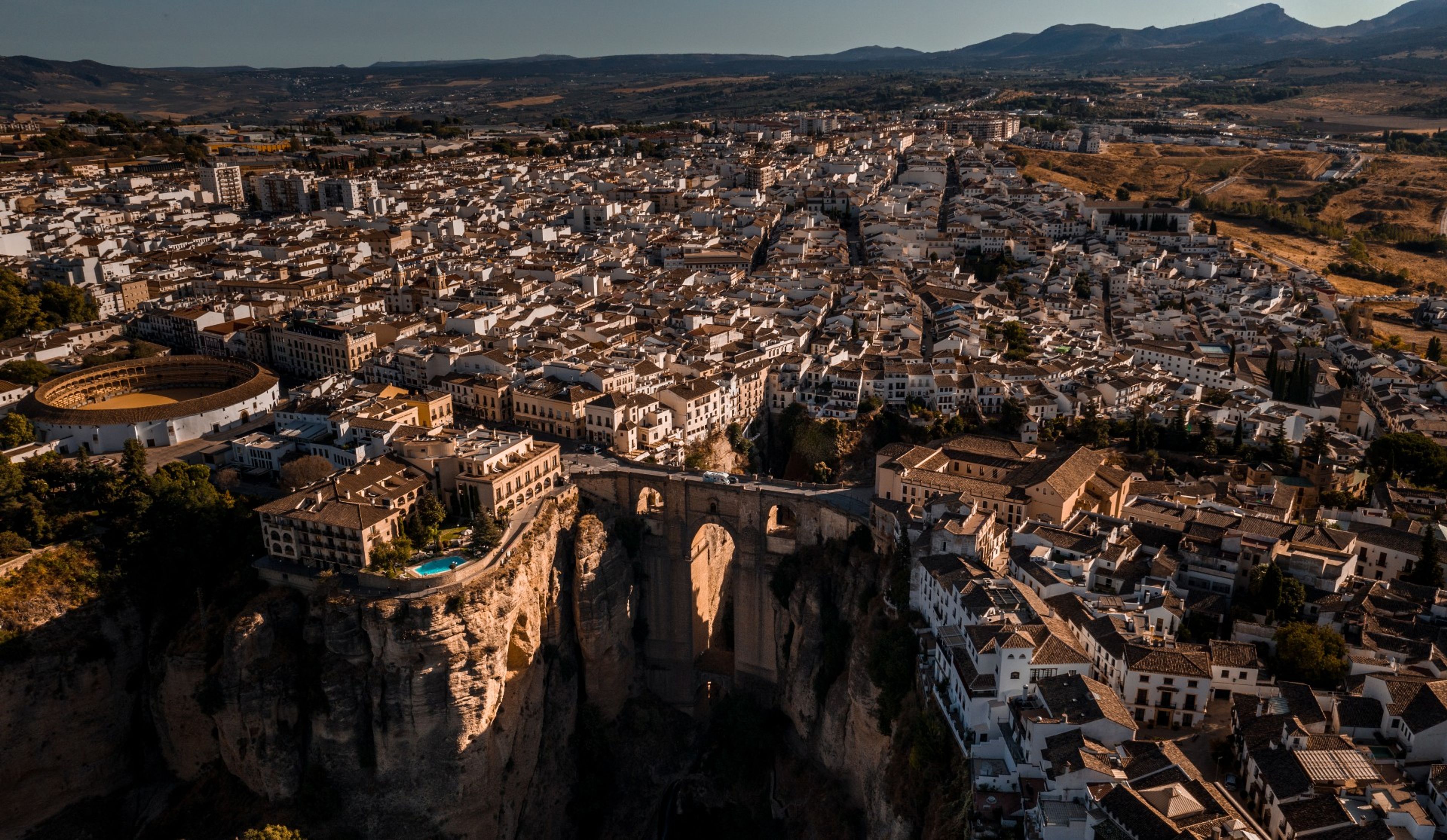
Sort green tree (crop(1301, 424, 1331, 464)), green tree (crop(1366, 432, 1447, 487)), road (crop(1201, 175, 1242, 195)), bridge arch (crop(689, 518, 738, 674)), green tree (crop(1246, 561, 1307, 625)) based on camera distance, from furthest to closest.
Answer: road (crop(1201, 175, 1242, 195))
green tree (crop(1301, 424, 1331, 464))
green tree (crop(1366, 432, 1447, 487))
bridge arch (crop(689, 518, 738, 674))
green tree (crop(1246, 561, 1307, 625))

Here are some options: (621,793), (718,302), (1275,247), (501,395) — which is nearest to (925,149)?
(1275,247)

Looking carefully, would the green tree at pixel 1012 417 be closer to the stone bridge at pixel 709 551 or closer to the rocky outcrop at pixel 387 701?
the stone bridge at pixel 709 551

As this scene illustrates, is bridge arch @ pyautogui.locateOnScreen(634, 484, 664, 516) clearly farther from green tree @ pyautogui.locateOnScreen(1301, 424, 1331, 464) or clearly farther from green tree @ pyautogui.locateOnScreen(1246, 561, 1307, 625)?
green tree @ pyautogui.locateOnScreen(1301, 424, 1331, 464)

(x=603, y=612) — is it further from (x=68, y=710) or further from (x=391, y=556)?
(x=68, y=710)

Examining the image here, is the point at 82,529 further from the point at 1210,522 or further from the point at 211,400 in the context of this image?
the point at 1210,522

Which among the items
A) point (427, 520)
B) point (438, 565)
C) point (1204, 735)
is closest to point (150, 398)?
point (427, 520)

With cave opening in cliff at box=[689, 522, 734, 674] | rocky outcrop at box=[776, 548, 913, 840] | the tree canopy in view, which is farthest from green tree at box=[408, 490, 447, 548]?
the tree canopy

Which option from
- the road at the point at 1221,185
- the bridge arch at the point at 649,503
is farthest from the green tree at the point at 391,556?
the road at the point at 1221,185
